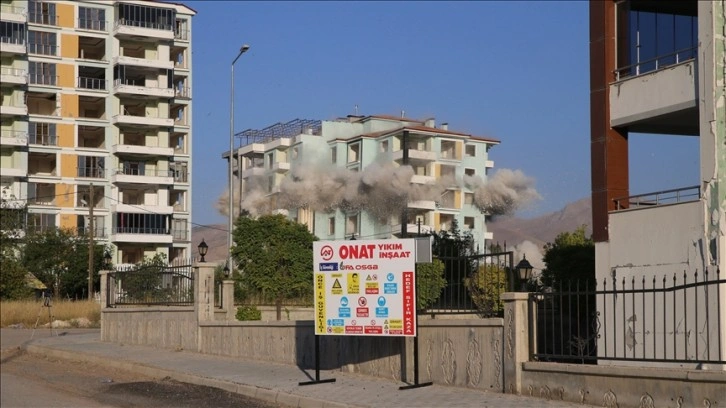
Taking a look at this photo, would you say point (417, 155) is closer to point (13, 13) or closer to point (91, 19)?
point (91, 19)

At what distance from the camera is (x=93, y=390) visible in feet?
59.8

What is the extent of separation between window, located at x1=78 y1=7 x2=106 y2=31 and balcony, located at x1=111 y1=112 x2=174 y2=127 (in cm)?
785

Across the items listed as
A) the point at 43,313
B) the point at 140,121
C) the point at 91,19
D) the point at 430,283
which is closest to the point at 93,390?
the point at 430,283

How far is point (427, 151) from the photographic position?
5953cm

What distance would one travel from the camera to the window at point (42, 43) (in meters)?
85.2

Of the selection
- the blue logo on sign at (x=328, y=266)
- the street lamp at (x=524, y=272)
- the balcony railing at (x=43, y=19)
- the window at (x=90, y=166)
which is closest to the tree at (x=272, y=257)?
the blue logo on sign at (x=328, y=266)

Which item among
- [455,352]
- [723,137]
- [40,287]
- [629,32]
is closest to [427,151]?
[40,287]

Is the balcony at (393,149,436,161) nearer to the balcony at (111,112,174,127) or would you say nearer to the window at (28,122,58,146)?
the balcony at (111,112,174,127)

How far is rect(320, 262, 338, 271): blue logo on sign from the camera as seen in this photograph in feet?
55.9

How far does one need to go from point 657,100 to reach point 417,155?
1389 inches

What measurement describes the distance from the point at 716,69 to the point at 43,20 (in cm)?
7462

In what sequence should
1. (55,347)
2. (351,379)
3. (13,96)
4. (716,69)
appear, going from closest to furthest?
(351,379)
(716,69)
(55,347)
(13,96)

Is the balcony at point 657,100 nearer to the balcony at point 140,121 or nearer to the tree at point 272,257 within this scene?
the tree at point 272,257

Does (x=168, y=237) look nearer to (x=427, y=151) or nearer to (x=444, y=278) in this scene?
(x=427, y=151)
